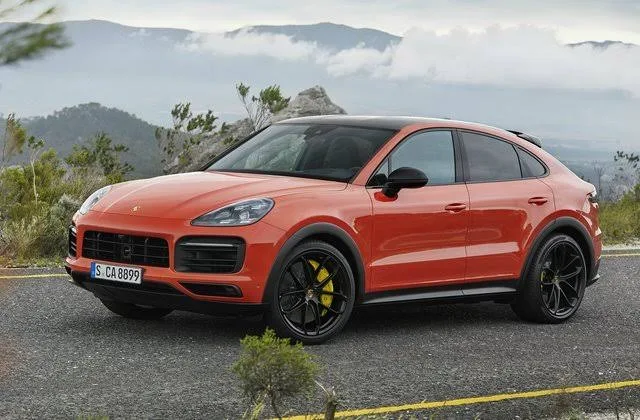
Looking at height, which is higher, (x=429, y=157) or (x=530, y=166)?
(x=429, y=157)

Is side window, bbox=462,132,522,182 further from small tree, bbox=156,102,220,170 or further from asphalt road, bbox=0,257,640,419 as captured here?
small tree, bbox=156,102,220,170

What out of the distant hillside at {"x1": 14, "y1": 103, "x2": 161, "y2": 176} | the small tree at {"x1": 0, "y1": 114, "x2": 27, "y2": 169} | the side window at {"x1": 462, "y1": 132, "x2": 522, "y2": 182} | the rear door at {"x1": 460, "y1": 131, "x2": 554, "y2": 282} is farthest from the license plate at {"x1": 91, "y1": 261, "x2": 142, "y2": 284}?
the distant hillside at {"x1": 14, "y1": 103, "x2": 161, "y2": 176}

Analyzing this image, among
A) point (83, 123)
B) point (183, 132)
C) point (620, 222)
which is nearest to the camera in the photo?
point (620, 222)

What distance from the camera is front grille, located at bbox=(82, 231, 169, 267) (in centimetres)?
819

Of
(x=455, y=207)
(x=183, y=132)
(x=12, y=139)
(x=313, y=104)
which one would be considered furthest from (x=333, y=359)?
(x=313, y=104)

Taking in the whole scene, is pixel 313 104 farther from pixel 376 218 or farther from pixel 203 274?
pixel 203 274

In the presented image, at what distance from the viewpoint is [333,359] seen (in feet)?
26.6

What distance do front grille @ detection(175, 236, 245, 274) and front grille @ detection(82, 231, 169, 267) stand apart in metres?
0.11

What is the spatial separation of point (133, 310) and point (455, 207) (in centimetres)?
248

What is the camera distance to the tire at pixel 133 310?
9281mm

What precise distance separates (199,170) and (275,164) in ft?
2.33

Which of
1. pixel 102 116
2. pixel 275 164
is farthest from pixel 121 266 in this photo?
pixel 102 116

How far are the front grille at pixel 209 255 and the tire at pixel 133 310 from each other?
130 centimetres

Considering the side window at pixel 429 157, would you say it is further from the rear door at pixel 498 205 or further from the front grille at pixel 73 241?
the front grille at pixel 73 241
